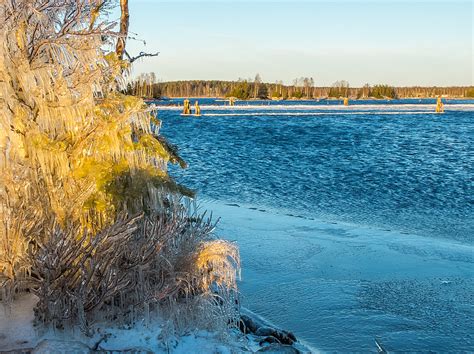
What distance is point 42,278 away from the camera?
17.2ft

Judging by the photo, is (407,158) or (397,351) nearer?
(397,351)

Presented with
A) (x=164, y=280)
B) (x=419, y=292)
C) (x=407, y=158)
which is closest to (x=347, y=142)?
(x=407, y=158)

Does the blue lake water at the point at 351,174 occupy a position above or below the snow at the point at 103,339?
below

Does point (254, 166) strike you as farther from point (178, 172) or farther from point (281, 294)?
point (281, 294)

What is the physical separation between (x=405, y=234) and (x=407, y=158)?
15.2m

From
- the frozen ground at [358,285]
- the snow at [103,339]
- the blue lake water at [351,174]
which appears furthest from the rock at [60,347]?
the blue lake water at [351,174]

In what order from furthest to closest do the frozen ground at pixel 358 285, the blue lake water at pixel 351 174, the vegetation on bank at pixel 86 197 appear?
the blue lake water at pixel 351 174 < the frozen ground at pixel 358 285 < the vegetation on bank at pixel 86 197

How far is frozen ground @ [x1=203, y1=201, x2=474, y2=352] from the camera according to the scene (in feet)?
21.2

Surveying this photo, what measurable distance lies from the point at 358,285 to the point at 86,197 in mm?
4106

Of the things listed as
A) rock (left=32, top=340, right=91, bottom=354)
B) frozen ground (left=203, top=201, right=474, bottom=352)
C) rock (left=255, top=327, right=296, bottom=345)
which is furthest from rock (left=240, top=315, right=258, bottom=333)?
rock (left=32, top=340, right=91, bottom=354)

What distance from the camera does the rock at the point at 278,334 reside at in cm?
609

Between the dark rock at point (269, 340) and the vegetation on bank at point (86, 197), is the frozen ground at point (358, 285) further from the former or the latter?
the vegetation on bank at point (86, 197)

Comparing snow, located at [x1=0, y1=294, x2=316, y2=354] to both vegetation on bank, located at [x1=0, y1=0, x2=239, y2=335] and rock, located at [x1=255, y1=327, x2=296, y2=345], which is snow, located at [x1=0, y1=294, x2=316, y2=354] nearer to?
vegetation on bank, located at [x1=0, y1=0, x2=239, y2=335]

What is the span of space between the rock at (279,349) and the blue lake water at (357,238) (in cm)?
55
